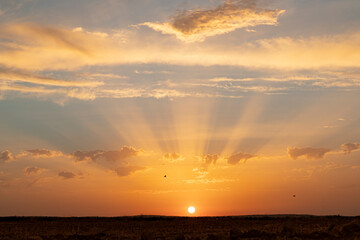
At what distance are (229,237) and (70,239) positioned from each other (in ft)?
64.6

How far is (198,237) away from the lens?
4994 centimetres

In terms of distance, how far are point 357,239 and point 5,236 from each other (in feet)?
140

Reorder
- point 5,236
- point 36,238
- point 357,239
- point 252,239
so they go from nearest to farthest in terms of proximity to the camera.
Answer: point 357,239 < point 252,239 < point 36,238 < point 5,236

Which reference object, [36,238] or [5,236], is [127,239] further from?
[5,236]

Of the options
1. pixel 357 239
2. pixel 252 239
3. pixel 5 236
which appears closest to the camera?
pixel 357 239

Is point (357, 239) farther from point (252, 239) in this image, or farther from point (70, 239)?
point (70, 239)

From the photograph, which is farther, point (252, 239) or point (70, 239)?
point (70, 239)

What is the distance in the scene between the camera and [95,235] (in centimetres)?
5566

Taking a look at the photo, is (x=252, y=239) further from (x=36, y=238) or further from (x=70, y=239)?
(x=36, y=238)

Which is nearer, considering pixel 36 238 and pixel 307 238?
pixel 307 238

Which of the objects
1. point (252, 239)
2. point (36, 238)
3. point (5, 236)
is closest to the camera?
point (252, 239)

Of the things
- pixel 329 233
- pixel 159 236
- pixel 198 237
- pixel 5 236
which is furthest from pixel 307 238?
pixel 5 236

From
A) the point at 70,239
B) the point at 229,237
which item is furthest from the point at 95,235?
the point at 229,237

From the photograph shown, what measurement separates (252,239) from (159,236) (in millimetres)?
12948
